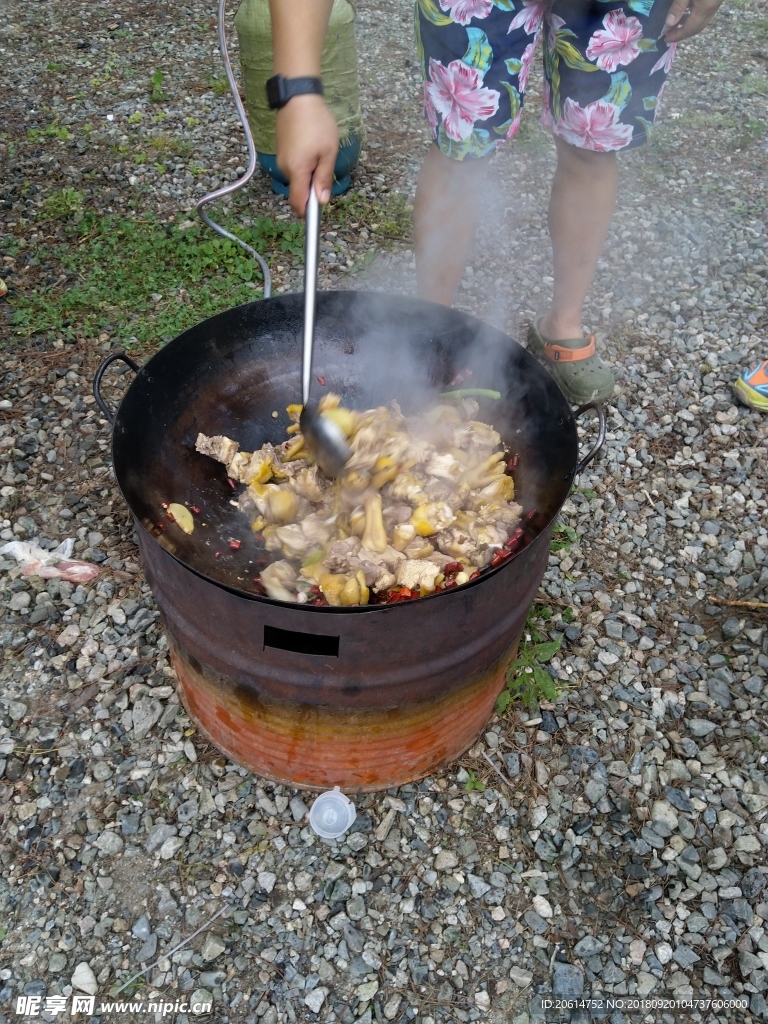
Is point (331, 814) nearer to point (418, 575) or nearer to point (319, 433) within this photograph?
point (418, 575)

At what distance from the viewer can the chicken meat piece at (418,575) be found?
214 cm

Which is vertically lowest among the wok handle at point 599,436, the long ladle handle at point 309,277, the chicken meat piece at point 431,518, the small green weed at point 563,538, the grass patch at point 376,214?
the small green weed at point 563,538

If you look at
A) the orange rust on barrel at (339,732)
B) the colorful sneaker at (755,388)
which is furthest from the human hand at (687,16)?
the orange rust on barrel at (339,732)

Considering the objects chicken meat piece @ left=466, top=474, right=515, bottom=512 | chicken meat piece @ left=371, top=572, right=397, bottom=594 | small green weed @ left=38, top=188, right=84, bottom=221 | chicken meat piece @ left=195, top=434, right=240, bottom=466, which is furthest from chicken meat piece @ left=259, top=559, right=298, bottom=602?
small green weed @ left=38, top=188, right=84, bottom=221

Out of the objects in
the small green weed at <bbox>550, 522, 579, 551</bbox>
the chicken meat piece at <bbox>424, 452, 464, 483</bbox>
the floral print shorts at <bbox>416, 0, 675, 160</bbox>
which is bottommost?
the small green weed at <bbox>550, 522, 579, 551</bbox>

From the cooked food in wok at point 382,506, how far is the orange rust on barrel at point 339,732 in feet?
1.15

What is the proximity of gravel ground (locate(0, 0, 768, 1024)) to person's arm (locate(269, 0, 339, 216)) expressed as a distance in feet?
5.98

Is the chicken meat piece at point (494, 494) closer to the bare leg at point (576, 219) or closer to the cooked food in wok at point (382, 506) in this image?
the cooked food in wok at point (382, 506)

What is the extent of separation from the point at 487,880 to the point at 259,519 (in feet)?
4.43

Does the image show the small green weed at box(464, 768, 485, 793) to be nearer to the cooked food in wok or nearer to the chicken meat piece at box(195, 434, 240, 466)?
the cooked food in wok

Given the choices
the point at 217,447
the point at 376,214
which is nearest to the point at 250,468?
the point at 217,447

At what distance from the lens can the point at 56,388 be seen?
12.7ft

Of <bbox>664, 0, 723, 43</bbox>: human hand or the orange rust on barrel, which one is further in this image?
<bbox>664, 0, 723, 43</bbox>: human hand

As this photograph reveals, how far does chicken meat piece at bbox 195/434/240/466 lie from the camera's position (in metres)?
2.46
